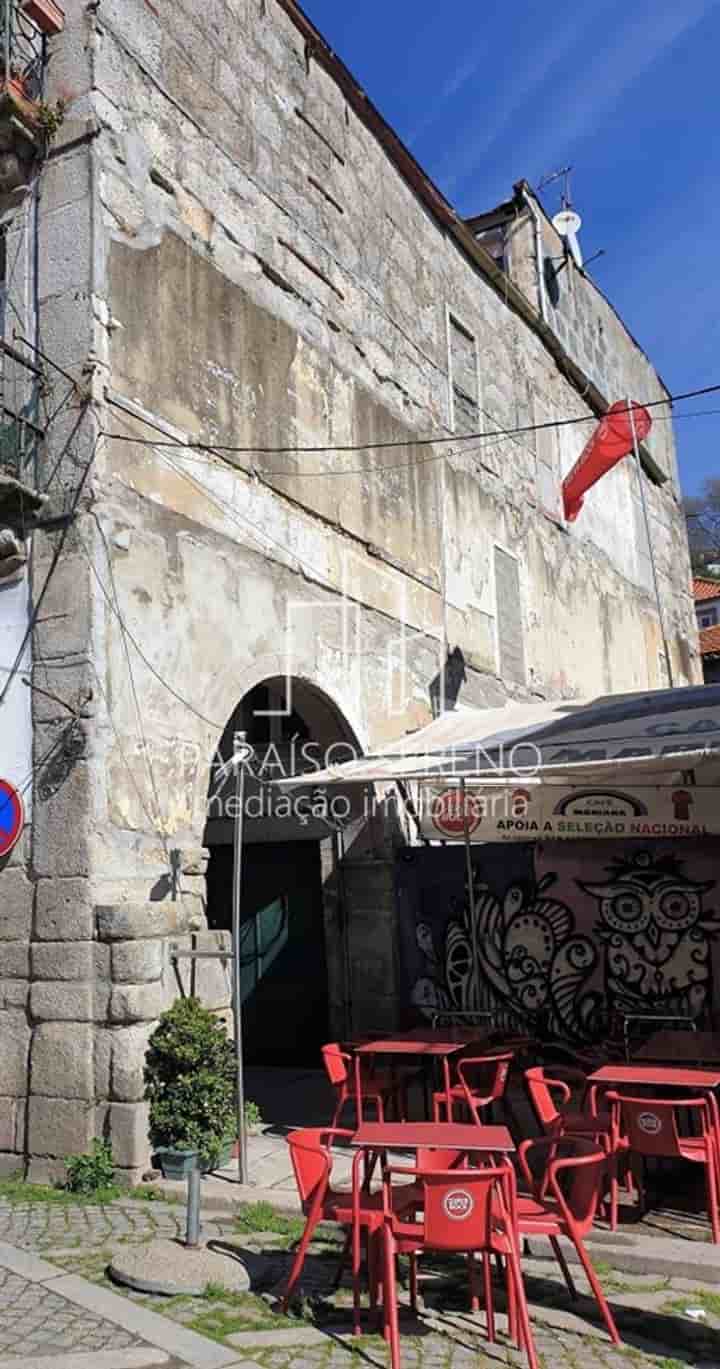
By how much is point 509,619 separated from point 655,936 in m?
5.90

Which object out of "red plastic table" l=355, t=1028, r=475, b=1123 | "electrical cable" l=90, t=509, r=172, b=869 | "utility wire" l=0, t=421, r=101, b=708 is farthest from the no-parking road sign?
"red plastic table" l=355, t=1028, r=475, b=1123

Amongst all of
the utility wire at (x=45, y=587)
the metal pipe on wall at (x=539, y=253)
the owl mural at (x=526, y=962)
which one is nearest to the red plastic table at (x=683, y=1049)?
the owl mural at (x=526, y=962)

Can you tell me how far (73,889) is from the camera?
6.98m

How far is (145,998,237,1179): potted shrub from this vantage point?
677 cm

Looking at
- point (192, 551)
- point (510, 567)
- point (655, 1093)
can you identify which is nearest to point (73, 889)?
point (192, 551)

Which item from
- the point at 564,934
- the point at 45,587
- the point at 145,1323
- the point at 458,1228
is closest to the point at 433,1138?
the point at 458,1228

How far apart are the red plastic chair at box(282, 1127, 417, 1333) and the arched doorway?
5.52 m

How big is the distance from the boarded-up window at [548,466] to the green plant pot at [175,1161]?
37.0 feet

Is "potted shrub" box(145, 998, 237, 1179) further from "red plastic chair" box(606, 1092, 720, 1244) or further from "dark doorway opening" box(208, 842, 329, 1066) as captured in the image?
"dark doorway opening" box(208, 842, 329, 1066)

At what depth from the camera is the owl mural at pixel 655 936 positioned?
9172 millimetres

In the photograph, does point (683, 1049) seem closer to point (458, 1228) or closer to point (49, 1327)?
point (458, 1228)

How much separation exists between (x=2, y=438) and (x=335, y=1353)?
5.98 metres

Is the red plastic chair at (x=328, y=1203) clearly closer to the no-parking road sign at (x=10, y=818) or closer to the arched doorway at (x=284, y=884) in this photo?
the no-parking road sign at (x=10, y=818)

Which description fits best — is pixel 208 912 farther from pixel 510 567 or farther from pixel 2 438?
pixel 510 567
